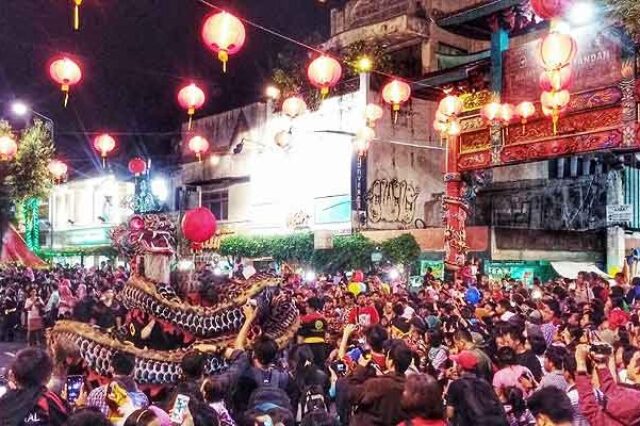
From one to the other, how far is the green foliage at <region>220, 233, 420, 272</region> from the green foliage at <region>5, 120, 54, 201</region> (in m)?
8.11

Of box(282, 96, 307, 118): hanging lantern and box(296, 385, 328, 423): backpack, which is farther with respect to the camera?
box(282, 96, 307, 118): hanging lantern

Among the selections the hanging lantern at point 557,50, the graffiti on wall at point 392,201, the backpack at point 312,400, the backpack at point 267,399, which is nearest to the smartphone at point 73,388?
the backpack at point 267,399

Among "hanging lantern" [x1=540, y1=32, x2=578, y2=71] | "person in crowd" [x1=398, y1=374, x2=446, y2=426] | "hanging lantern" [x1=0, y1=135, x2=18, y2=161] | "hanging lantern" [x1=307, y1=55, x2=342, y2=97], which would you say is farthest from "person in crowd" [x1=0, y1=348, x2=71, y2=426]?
"hanging lantern" [x1=0, y1=135, x2=18, y2=161]

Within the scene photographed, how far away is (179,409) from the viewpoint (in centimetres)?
477

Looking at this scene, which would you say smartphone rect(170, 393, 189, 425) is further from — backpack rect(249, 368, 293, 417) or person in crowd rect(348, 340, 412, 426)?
person in crowd rect(348, 340, 412, 426)

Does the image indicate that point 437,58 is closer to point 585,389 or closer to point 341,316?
point 341,316

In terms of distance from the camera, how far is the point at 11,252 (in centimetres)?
2148

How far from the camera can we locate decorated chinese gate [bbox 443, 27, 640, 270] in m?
Answer: 14.8

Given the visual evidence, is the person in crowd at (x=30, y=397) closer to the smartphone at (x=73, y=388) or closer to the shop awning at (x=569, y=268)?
the smartphone at (x=73, y=388)

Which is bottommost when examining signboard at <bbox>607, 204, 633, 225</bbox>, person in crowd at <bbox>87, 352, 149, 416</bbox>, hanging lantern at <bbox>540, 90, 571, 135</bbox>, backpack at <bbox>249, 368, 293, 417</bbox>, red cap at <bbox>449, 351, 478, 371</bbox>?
backpack at <bbox>249, 368, 293, 417</bbox>

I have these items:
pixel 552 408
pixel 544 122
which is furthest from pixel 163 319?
pixel 544 122

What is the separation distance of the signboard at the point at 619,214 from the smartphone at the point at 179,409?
18.6 meters

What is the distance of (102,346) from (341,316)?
193 inches

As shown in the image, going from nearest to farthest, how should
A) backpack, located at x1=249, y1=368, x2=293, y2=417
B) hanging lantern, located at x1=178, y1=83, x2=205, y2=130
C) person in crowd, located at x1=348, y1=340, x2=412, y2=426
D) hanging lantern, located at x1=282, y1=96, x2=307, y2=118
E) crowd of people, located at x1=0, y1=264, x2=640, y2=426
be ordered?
crowd of people, located at x1=0, y1=264, x2=640, y2=426 < person in crowd, located at x1=348, y1=340, x2=412, y2=426 < backpack, located at x1=249, y1=368, x2=293, y2=417 < hanging lantern, located at x1=178, y1=83, x2=205, y2=130 < hanging lantern, located at x1=282, y1=96, x2=307, y2=118
